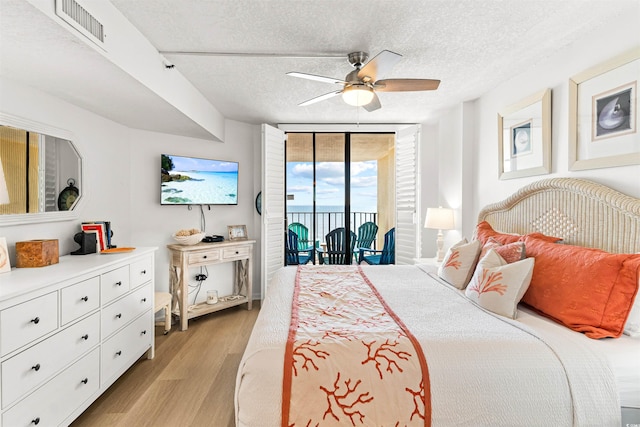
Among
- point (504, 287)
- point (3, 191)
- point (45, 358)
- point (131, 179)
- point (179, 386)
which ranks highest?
point (131, 179)

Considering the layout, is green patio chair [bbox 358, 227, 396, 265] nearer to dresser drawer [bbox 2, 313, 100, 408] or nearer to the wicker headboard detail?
the wicker headboard detail

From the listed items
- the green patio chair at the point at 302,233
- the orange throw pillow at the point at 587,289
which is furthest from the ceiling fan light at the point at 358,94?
the green patio chair at the point at 302,233

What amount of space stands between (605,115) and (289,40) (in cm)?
210

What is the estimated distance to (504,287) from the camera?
1795mm

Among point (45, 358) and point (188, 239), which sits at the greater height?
point (188, 239)

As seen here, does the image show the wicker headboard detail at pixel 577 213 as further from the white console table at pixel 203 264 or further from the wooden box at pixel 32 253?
the wooden box at pixel 32 253

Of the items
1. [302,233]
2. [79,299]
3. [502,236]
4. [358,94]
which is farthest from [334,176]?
[79,299]

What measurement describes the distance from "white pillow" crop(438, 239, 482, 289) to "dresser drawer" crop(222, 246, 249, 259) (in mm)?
2501

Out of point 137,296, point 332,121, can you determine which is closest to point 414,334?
point 137,296

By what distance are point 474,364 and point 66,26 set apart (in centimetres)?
242

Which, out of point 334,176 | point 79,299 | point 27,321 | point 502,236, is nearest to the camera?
point 27,321

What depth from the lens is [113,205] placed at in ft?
10.6

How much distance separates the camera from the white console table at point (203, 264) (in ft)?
11.3

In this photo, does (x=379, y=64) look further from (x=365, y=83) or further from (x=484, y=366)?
(x=484, y=366)
